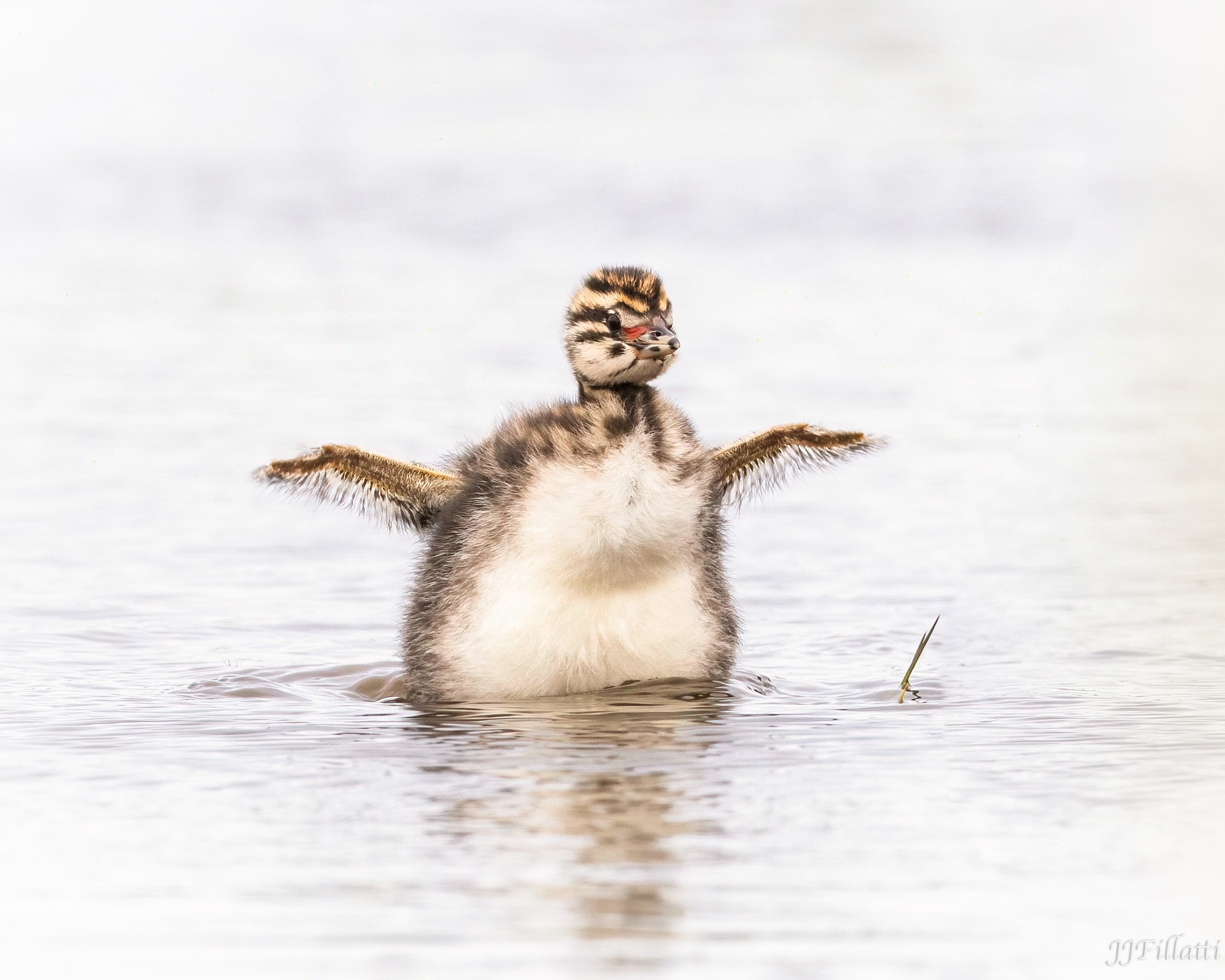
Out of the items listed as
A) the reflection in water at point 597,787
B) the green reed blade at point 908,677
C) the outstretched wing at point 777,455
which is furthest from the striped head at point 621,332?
the green reed blade at point 908,677

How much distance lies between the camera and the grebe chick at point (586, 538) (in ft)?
26.3

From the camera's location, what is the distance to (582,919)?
539 cm

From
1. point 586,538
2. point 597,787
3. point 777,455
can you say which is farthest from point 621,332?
point 597,787

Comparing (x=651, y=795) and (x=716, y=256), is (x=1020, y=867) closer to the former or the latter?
(x=651, y=795)

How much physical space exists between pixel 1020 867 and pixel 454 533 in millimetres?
3445

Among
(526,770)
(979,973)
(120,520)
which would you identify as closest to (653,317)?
(526,770)

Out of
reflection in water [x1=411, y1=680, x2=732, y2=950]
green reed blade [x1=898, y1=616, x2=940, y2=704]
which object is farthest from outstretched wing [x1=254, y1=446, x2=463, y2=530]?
green reed blade [x1=898, y1=616, x2=940, y2=704]
